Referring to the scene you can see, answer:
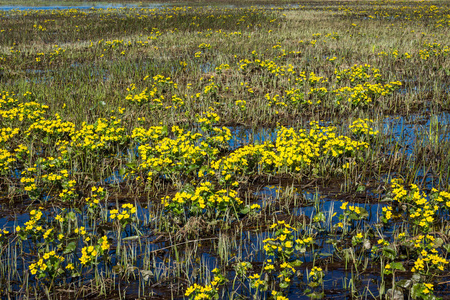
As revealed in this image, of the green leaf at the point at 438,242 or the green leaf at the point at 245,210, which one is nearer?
the green leaf at the point at 438,242

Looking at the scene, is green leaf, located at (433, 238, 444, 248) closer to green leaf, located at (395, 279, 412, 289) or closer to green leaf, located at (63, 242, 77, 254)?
green leaf, located at (395, 279, 412, 289)

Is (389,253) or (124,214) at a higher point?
(124,214)

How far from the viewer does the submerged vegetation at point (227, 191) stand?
396cm

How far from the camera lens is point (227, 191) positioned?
529 cm

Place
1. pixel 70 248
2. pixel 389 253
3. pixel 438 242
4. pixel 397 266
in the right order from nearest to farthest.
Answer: pixel 397 266 → pixel 389 253 → pixel 438 242 → pixel 70 248

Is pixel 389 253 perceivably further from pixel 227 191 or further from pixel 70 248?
pixel 70 248

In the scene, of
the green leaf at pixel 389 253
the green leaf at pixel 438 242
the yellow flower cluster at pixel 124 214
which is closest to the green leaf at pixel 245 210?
the yellow flower cluster at pixel 124 214

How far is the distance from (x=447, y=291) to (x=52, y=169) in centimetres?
533

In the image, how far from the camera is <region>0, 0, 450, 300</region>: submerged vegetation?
396cm

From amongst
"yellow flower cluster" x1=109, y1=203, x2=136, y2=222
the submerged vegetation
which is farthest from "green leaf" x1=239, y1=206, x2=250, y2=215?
"yellow flower cluster" x1=109, y1=203, x2=136, y2=222

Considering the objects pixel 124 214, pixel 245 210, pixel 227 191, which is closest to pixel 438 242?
pixel 245 210

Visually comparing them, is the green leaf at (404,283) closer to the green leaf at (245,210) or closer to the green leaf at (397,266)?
the green leaf at (397,266)

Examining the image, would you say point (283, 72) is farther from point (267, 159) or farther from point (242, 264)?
point (242, 264)

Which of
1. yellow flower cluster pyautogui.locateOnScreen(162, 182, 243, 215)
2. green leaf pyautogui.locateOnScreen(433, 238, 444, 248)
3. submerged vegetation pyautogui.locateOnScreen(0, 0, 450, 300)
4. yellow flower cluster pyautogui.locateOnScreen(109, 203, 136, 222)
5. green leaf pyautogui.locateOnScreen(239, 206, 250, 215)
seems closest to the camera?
submerged vegetation pyautogui.locateOnScreen(0, 0, 450, 300)
